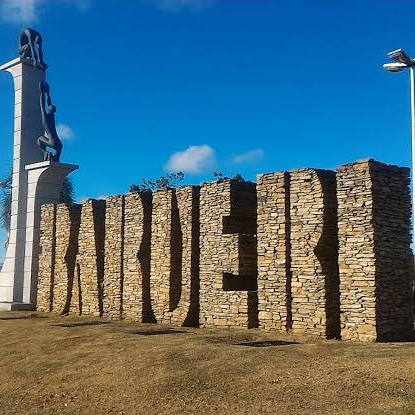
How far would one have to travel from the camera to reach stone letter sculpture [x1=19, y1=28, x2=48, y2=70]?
2898 cm

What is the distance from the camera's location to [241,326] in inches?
663

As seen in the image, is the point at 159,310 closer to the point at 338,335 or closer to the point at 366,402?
the point at 338,335

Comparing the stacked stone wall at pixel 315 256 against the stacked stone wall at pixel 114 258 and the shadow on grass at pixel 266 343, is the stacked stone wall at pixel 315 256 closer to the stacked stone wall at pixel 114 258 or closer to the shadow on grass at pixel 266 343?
the shadow on grass at pixel 266 343

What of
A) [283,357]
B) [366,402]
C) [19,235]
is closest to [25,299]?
[19,235]

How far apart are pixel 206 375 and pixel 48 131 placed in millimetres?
19865

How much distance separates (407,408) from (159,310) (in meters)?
12.2

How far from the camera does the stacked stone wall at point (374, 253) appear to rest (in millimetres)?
14188

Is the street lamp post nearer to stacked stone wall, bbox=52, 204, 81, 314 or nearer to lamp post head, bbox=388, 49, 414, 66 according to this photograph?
lamp post head, bbox=388, 49, 414, 66

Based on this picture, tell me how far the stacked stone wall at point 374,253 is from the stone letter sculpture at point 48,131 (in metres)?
16.7

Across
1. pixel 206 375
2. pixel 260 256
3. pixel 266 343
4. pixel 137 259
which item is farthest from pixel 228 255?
pixel 206 375

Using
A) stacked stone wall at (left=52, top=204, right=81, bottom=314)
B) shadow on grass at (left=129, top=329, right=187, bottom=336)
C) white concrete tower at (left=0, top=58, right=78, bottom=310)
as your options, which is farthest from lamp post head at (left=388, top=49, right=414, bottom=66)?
white concrete tower at (left=0, top=58, right=78, bottom=310)

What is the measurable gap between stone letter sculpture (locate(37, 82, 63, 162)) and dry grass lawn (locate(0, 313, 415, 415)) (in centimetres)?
1329

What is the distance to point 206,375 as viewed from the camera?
36.6 feet

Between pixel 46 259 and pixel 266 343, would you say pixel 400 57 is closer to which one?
pixel 266 343
